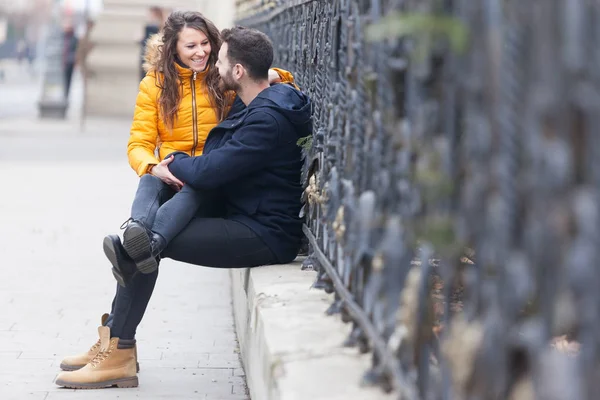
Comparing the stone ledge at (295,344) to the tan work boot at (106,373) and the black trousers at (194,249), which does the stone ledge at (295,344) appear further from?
the tan work boot at (106,373)

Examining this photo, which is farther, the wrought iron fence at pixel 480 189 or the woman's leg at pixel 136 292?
Answer: the woman's leg at pixel 136 292

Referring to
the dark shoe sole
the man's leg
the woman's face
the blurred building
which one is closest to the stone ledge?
the man's leg

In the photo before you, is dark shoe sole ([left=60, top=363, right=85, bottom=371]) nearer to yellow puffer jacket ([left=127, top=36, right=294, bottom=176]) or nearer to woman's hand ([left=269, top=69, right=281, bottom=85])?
yellow puffer jacket ([left=127, top=36, right=294, bottom=176])

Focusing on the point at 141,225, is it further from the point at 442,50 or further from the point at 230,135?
the point at 442,50

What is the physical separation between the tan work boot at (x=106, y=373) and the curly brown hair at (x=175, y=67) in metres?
1.04

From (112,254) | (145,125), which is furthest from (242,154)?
(145,125)

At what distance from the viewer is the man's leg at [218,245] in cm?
459

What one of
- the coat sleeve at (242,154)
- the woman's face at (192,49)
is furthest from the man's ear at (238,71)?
the woman's face at (192,49)

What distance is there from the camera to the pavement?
473 centimetres

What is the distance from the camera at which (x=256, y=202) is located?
15.3 ft

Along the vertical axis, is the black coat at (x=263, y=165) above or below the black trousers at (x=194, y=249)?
above

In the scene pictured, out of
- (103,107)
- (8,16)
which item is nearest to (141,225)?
(103,107)

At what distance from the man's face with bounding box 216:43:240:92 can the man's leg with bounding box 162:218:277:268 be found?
23.4 inches

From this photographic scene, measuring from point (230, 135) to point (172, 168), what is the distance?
0.93ft
